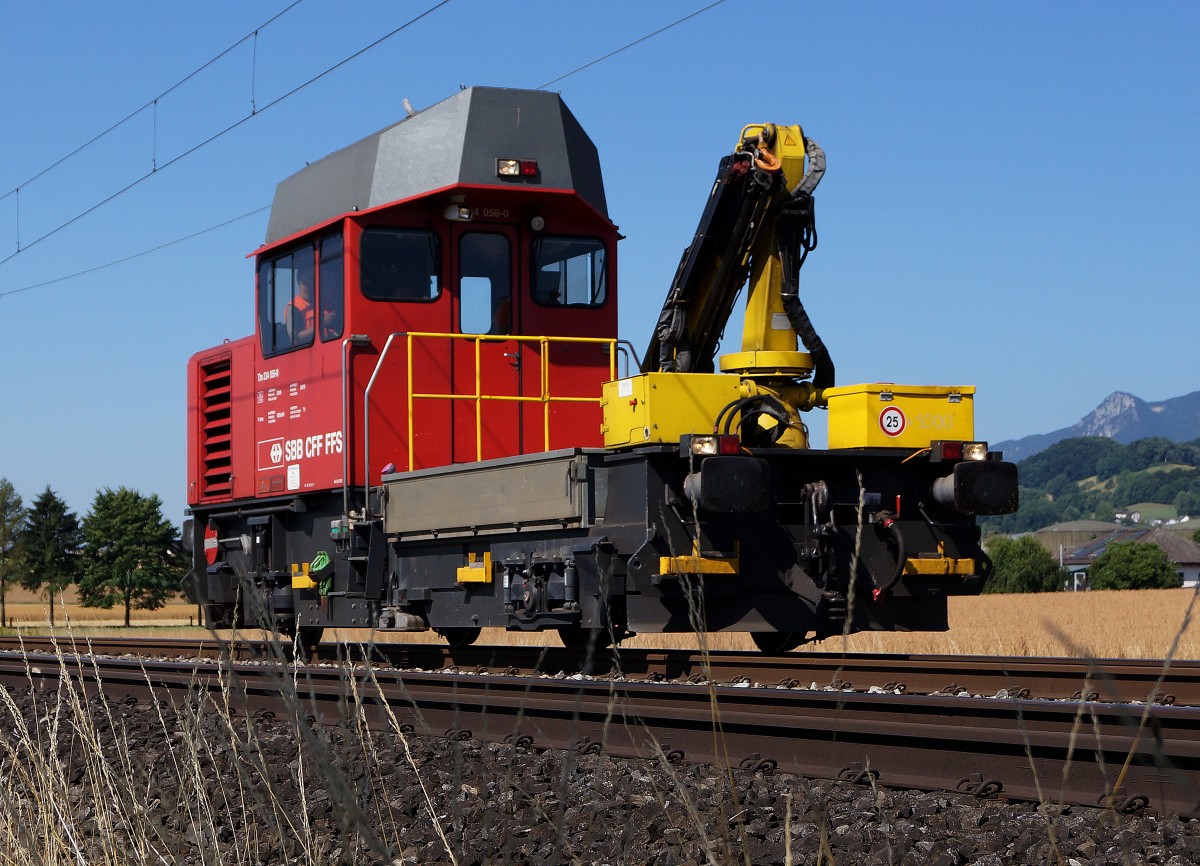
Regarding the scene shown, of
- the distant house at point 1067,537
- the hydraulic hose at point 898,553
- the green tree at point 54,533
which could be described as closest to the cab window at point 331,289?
the hydraulic hose at point 898,553

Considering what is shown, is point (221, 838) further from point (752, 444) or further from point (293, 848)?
point (752, 444)

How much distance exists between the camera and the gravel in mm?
3680

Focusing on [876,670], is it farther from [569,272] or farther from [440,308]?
[440,308]

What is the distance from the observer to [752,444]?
32.8 ft

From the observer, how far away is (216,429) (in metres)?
14.2

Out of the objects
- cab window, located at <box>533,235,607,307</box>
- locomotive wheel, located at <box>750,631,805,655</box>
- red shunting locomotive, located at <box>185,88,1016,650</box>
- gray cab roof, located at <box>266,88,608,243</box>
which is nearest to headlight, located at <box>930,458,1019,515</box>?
red shunting locomotive, located at <box>185,88,1016,650</box>

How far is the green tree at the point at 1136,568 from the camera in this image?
3521 inches

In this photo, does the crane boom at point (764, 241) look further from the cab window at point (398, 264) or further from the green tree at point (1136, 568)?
the green tree at point (1136, 568)

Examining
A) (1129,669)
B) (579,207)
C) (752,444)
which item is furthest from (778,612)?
(579,207)

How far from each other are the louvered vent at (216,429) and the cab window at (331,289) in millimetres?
2294

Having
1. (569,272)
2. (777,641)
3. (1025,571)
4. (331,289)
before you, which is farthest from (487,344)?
(1025,571)

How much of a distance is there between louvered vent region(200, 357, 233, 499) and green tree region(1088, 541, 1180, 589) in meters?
83.1

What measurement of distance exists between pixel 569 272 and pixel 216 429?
14.2 feet

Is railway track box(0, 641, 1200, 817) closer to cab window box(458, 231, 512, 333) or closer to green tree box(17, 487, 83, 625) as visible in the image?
cab window box(458, 231, 512, 333)
